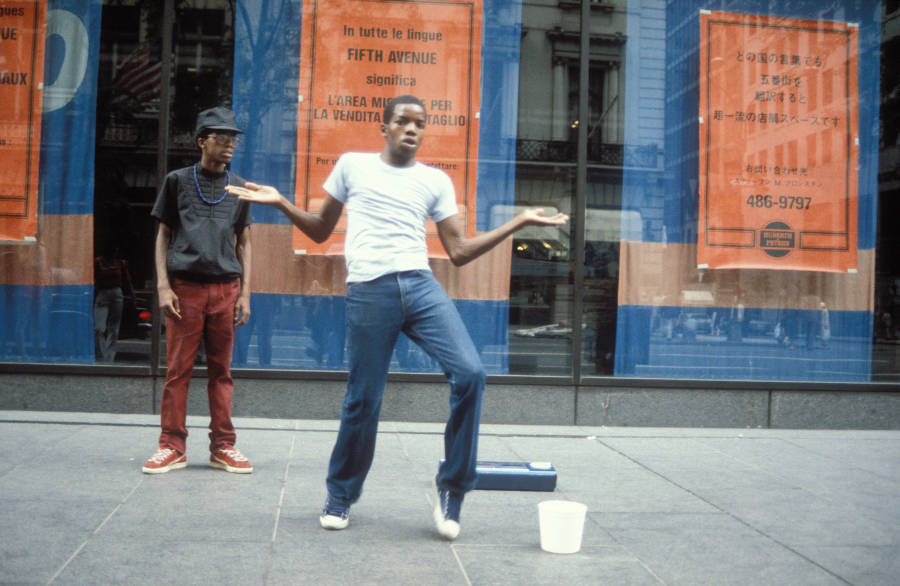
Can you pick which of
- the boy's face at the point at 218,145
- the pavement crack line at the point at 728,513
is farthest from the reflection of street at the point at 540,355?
the boy's face at the point at 218,145

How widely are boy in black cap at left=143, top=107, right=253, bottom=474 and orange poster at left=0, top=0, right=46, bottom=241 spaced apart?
2.68 meters

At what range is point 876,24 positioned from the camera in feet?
26.2

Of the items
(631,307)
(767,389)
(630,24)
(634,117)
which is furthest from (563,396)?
(630,24)

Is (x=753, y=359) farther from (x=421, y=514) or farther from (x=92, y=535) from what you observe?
(x=92, y=535)

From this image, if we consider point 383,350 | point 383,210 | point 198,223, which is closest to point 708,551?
point 383,350

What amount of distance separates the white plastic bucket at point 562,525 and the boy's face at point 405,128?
1758 mm

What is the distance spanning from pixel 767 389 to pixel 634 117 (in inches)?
105

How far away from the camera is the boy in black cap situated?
Answer: 5203 millimetres

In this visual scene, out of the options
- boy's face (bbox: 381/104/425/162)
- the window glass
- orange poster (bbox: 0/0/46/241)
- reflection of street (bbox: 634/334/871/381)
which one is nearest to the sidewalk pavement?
reflection of street (bbox: 634/334/871/381)

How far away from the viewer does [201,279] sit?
5.27 metres

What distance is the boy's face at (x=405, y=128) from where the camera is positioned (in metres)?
4.10

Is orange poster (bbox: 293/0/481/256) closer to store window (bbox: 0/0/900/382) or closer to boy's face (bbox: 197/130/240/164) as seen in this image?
store window (bbox: 0/0/900/382)

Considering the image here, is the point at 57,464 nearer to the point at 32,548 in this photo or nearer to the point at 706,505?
the point at 32,548

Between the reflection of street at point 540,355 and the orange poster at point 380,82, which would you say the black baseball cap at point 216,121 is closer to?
the orange poster at point 380,82
